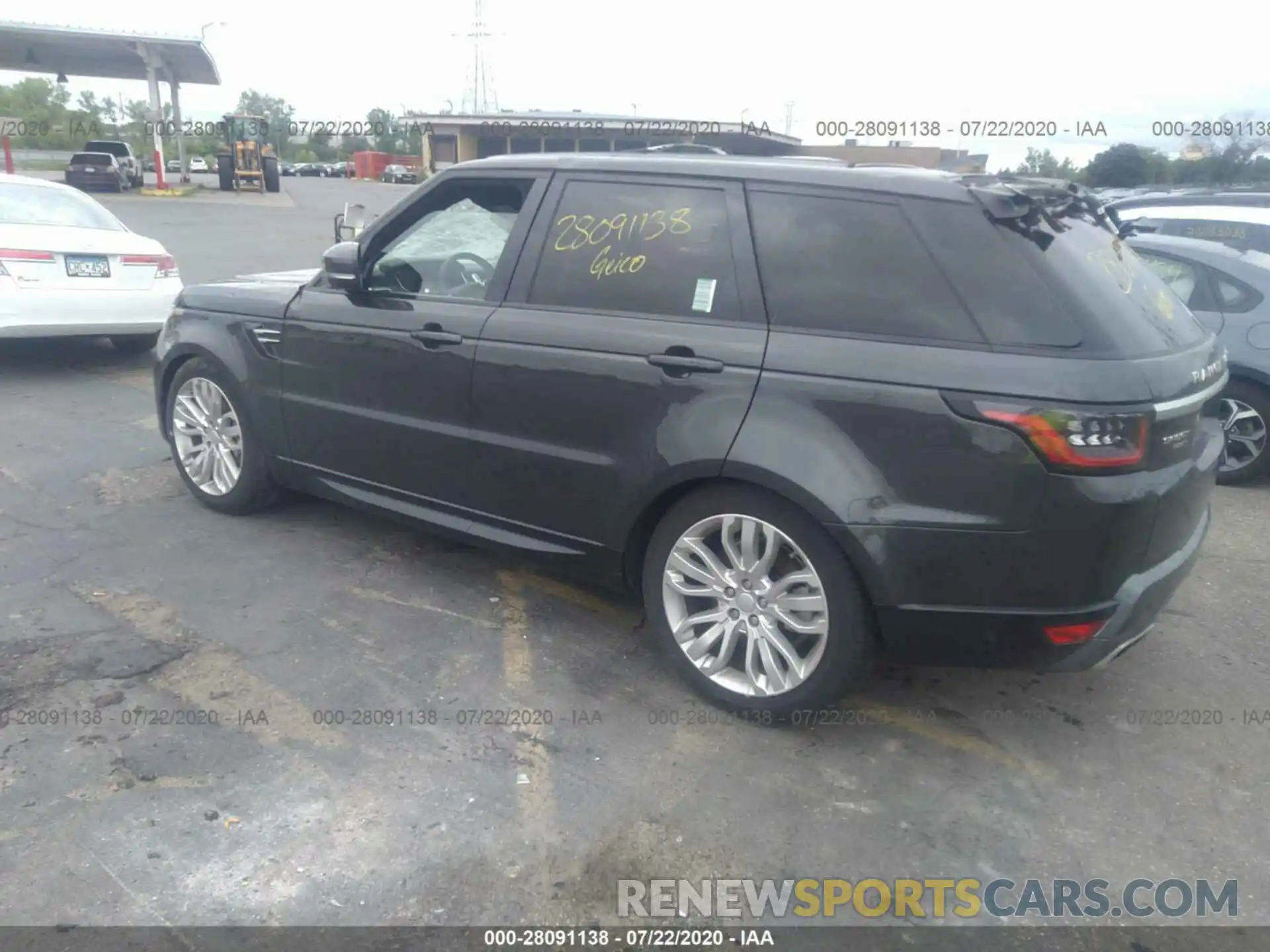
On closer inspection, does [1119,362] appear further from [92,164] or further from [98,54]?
[98,54]

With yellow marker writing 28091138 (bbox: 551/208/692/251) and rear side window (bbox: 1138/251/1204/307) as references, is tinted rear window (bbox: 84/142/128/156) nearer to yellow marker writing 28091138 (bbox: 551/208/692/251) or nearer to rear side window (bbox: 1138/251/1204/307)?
rear side window (bbox: 1138/251/1204/307)

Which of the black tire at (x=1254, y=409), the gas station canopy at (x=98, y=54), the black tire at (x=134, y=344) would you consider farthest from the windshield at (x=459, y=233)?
the gas station canopy at (x=98, y=54)

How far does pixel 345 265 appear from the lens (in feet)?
14.4

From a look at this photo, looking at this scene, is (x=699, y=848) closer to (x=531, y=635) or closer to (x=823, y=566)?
(x=823, y=566)

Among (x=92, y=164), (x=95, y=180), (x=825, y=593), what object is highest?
(x=92, y=164)

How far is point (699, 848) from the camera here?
2.87 meters

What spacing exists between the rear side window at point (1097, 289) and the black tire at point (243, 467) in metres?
3.60

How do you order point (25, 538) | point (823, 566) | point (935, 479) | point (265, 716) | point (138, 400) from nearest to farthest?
point (935, 479) < point (823, 566) < point (265, 716) < point (25, 538) < point (138, 400)

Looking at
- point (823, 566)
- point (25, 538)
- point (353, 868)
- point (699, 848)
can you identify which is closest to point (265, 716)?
point (353, 868)

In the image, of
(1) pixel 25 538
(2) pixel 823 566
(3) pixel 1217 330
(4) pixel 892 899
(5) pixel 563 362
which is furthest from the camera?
(3) pixel 1217 330

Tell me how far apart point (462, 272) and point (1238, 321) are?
16.2 ft

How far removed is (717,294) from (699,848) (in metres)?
1.79

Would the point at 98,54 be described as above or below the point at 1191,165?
above

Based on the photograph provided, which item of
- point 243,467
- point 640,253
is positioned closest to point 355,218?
point 243,467
